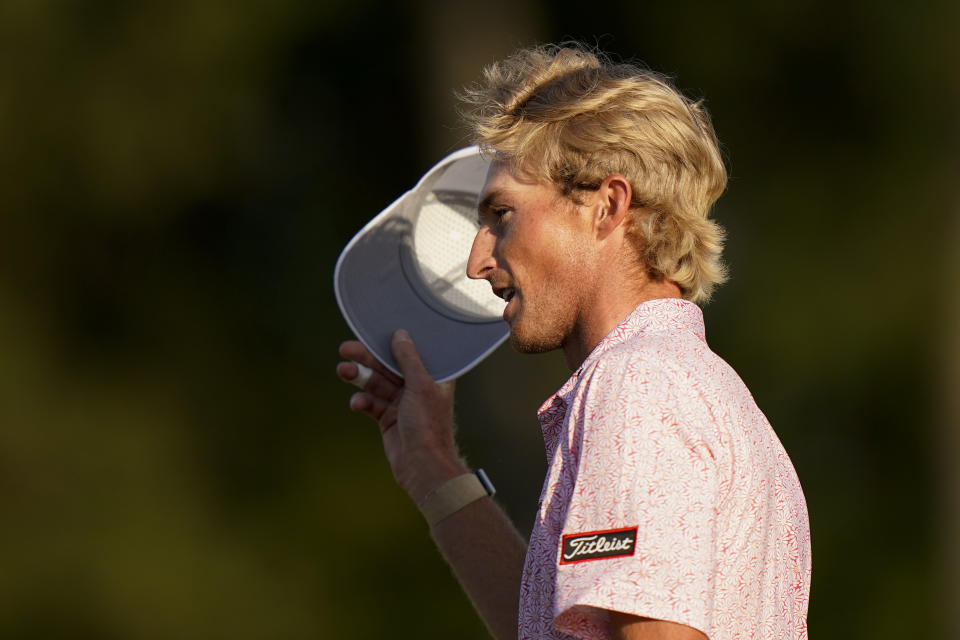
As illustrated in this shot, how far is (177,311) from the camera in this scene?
1065cm

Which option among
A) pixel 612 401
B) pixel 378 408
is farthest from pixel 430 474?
pixel 612 401

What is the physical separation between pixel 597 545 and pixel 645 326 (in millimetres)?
470

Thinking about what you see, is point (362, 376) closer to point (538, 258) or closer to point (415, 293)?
point (415, 293)

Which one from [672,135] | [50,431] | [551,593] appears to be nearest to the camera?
[551,593]

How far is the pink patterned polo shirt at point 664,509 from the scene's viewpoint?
188 centimetres

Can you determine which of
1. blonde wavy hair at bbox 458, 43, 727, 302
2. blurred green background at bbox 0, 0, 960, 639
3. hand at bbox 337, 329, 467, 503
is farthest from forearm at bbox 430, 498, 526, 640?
blurred green background at bbox 0, 0, 960, 639

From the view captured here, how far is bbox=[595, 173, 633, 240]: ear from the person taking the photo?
7.89ft

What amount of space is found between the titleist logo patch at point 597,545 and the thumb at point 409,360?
1.29 m

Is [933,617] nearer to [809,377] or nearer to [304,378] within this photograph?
[809,377]

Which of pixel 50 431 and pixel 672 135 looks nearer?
pixel 672 135

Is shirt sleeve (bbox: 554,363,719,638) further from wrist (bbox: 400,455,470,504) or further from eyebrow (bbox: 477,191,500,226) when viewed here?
wrist (bbox: 400,455,470,504)

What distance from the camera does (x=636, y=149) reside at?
7.97ft

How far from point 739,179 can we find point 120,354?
Result: 4920mm

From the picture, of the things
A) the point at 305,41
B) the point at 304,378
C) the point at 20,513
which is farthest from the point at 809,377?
the point at 20,513
